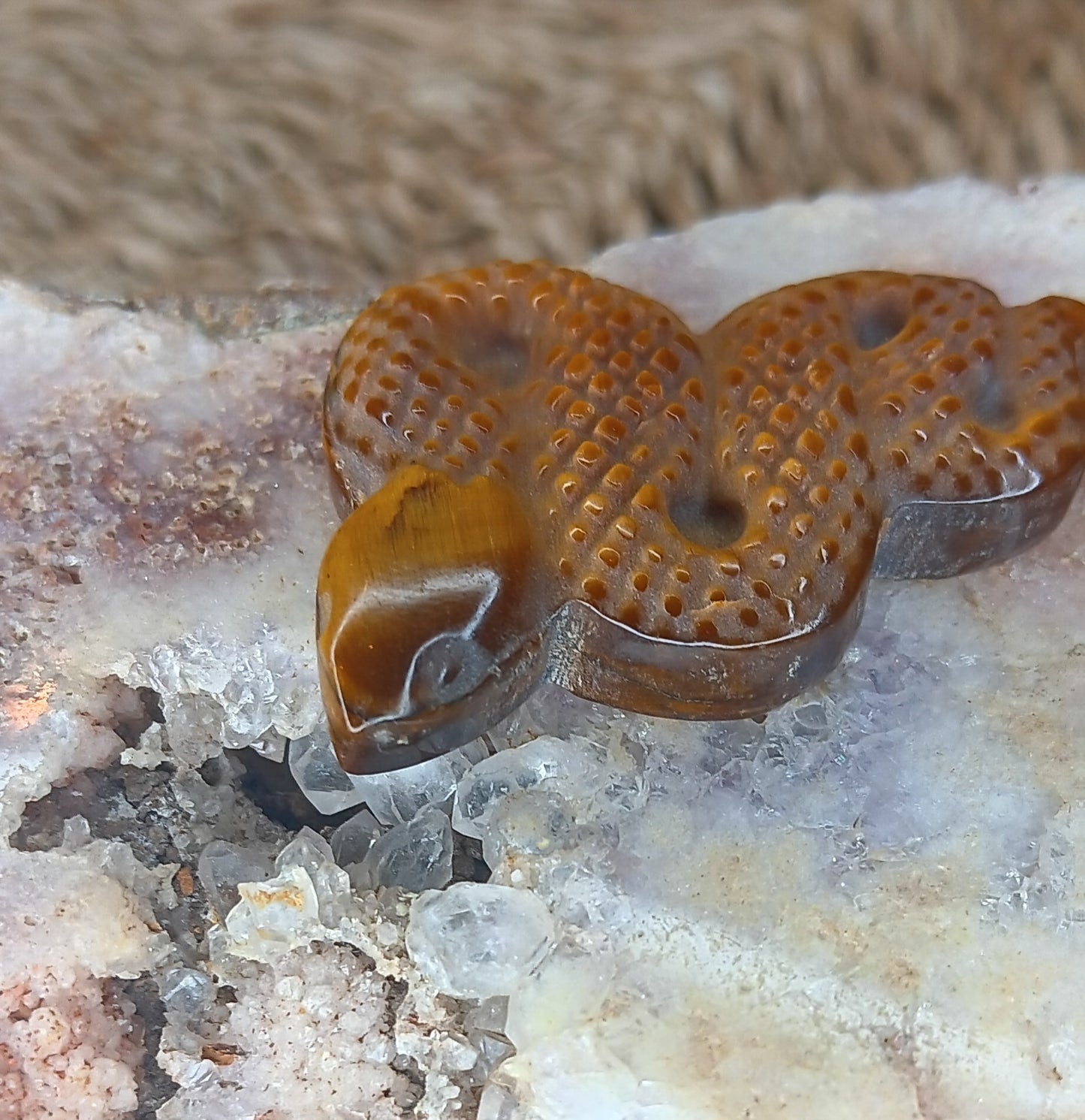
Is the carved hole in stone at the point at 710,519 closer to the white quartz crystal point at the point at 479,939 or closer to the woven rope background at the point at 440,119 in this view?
the white quartz crystal point at the point at 479,939

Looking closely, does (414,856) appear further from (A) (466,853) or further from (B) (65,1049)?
(B) (65,1049)

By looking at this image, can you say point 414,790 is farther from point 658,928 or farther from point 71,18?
point 71,18

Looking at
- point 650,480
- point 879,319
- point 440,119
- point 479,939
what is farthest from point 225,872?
point 440,119

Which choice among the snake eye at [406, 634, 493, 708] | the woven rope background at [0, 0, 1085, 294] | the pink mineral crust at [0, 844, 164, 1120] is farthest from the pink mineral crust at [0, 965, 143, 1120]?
the woven rope background at [0, 0, 1085, 294]

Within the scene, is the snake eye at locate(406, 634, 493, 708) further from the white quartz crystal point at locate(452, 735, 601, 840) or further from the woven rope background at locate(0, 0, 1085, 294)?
the woven rope background at locate(0, 0, 1085, 294)

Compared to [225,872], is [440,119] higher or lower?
higher

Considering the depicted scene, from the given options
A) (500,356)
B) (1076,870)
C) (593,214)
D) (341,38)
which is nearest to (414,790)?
(500,356)

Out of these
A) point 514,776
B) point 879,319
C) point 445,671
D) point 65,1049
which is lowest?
point 65,1049

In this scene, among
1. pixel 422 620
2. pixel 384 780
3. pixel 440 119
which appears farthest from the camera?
pixel 440 119
